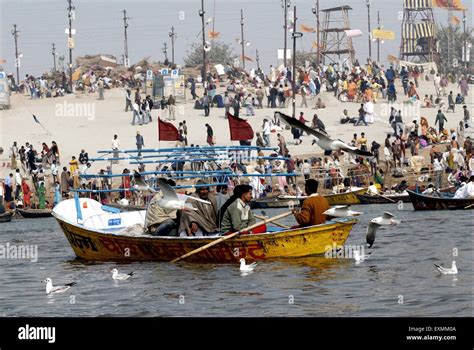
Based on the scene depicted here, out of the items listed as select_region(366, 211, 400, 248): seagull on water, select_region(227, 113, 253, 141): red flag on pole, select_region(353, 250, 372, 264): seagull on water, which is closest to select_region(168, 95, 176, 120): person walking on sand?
select_region(227, 113, 253, 141): red flag on pole

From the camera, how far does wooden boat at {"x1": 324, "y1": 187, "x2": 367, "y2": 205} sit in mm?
34094

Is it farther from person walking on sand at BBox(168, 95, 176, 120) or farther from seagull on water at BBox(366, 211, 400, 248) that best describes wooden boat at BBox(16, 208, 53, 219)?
seagull on water at BBox(366, 211, 400, 248)

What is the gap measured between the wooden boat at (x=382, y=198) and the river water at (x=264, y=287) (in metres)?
10.8

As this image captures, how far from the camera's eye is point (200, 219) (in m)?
19.8

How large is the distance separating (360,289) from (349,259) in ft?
12.6

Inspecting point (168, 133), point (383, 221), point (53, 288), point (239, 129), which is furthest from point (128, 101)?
point (383, 221)

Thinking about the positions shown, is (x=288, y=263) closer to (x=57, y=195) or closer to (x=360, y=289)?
(x=360, y=289)

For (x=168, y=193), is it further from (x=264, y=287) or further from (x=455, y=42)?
(x=455, y=42)

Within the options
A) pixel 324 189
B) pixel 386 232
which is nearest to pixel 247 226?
pixel 386 232
